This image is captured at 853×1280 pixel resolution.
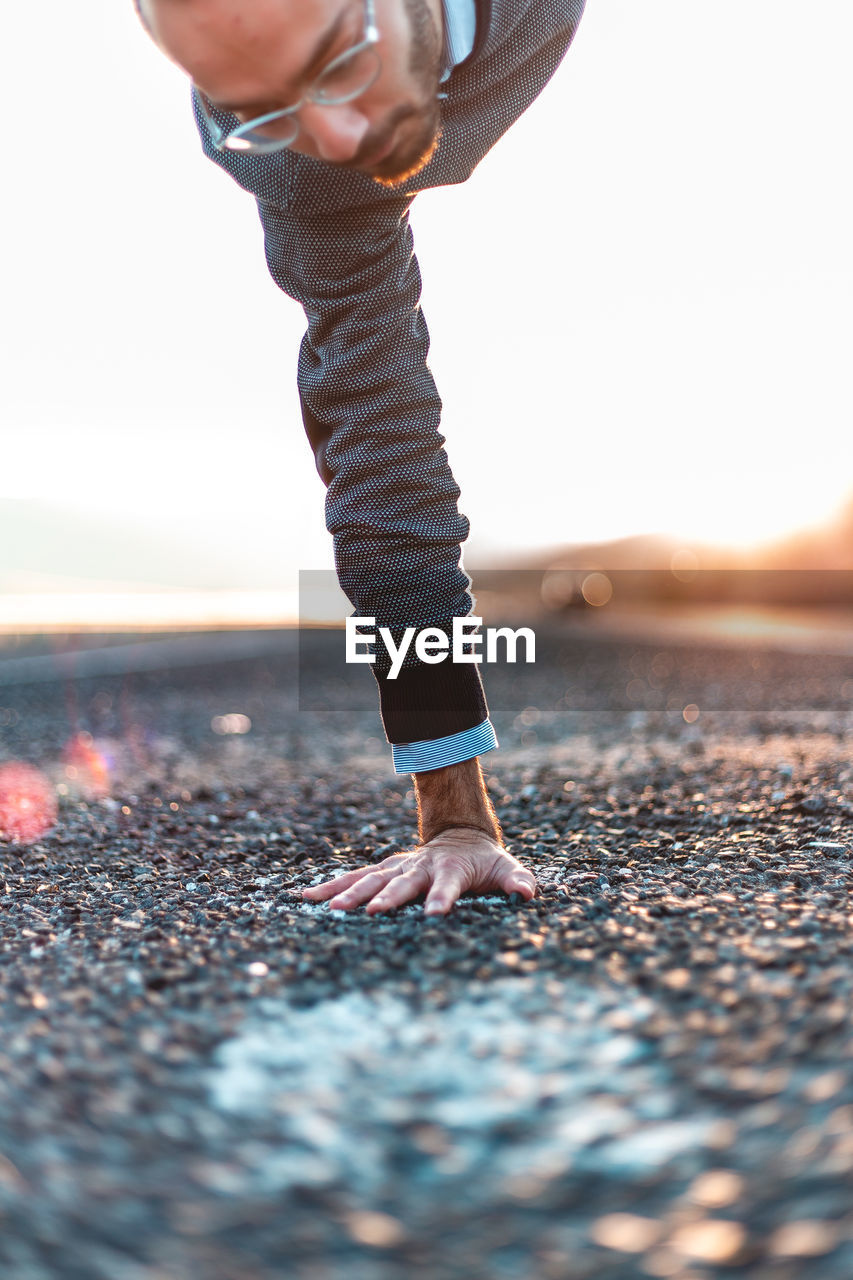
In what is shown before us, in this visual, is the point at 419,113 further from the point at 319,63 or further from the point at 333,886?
the point at 333,886

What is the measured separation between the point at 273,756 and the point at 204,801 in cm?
131

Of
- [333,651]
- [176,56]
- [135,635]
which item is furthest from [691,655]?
[135,635]

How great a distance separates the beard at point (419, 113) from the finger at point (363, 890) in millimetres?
1164

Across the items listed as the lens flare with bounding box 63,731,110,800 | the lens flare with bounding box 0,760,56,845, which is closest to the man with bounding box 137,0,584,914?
the lens flare with bounding box 0,760,56,845

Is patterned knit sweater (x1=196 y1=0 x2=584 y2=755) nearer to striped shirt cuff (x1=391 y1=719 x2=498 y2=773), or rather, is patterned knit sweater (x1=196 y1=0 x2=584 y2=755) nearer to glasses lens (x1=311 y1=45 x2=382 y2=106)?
striped shirt cuff (x1=391 y1=719 x2=498 y2=773)

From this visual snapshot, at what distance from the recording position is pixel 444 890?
1.53 meters

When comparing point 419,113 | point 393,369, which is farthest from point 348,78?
point 393,369

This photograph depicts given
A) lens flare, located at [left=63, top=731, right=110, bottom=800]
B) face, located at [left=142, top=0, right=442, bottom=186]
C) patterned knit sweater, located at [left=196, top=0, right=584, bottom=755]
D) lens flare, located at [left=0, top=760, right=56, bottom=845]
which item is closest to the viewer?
face, located at [left=142, top=0, right=442, bottom=186]

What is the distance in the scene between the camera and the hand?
1.54m

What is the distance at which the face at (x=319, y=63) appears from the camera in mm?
1229

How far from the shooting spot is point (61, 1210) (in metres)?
0.86

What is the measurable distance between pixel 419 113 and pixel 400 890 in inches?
49.2

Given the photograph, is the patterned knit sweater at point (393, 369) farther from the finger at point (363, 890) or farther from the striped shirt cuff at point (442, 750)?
the finger at point (363, 890)

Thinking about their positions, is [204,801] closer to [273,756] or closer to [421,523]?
[273,756]
